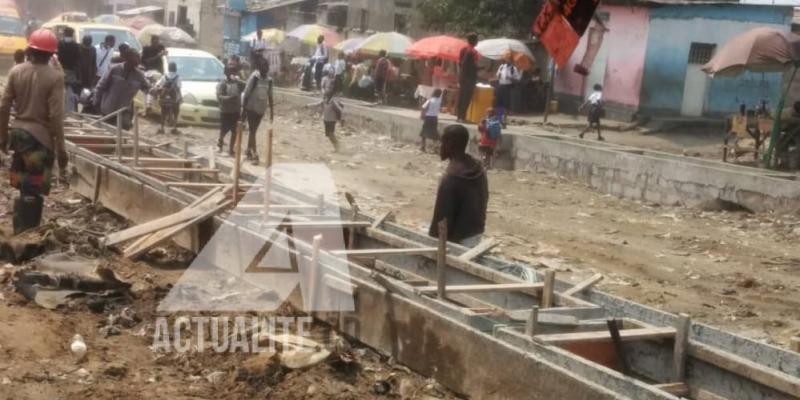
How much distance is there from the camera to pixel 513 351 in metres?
5.29

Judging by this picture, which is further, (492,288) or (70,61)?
(70,61)

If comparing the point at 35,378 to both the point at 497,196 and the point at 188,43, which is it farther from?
the point at 188,43

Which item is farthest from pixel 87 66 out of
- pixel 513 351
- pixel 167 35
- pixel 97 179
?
pixel 167 35

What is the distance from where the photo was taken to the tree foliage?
25.7 m

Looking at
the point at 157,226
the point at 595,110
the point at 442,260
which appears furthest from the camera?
the point at 595,110

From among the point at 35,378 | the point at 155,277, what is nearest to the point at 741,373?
the point at 35,378

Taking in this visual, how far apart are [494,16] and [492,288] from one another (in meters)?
20.2

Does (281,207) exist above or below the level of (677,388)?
above

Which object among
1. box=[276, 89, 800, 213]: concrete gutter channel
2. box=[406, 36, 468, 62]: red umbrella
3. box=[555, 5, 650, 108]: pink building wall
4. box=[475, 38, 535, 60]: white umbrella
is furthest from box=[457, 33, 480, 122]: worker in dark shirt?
box=[555, 5, 650, 108]: pink building wall

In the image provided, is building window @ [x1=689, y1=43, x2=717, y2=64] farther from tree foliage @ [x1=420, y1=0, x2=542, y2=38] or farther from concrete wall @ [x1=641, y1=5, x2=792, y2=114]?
tree foliage @ [x1=420, y1=0, x2=542, y2=38]

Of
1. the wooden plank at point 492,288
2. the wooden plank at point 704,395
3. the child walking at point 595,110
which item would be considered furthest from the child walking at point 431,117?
the wooden plank at point 704,395

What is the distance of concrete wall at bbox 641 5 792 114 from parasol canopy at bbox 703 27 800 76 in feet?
21.9

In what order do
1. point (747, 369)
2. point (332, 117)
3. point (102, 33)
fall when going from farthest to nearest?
point (102, 33)
point (332, 117)
point (747, 369)

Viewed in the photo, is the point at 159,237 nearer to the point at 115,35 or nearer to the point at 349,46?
the point at 115,35
